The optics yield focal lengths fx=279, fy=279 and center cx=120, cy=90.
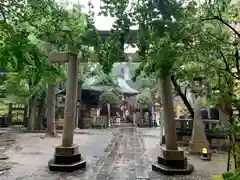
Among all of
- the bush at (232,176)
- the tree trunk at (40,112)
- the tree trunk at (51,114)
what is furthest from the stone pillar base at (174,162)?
the tree trunk at (40,112)

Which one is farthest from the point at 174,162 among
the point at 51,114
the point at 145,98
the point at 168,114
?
the point at 145,98

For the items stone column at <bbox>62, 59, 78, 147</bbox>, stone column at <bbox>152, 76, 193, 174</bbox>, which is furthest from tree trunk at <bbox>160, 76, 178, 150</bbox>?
stone column at <bbox>62, 59, 78, 147</bbox>

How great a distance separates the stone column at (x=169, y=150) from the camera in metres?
6.92

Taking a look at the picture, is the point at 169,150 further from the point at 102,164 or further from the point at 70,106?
the point at 70,106

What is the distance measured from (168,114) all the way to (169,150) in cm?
91

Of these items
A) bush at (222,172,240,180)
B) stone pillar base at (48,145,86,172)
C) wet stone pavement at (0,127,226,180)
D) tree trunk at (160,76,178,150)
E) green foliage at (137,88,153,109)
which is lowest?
wet stone pavement at (0,127,226,180)

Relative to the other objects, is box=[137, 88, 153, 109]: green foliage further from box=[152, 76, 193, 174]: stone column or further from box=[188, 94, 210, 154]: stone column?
box=[152, 76, 193, 174]: stone column

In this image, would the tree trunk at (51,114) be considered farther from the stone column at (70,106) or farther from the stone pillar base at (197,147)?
the stone pillar base at (197,147)

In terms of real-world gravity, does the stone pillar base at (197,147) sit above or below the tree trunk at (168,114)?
below

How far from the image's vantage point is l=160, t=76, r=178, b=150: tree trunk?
7.11 m

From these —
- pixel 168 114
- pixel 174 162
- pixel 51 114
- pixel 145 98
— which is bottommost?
pixel 174 162

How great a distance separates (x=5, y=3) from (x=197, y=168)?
20.2 ft

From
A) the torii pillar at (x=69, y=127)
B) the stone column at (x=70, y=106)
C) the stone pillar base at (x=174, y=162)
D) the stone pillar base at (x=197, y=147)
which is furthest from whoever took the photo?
the stone pillar base at (x=197, y=147)

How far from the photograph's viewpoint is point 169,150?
7035 mm
